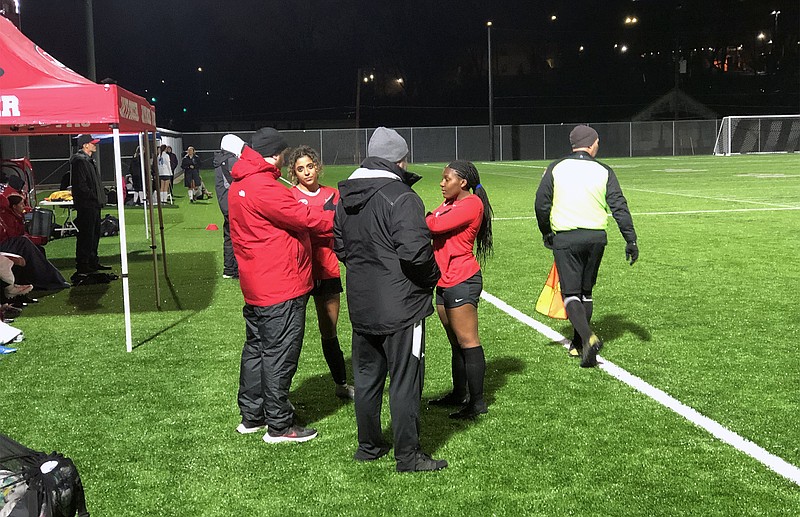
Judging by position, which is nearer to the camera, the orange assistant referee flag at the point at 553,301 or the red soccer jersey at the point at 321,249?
the red soccer jersey at the point at 321,249

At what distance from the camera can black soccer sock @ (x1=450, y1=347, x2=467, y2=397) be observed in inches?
226

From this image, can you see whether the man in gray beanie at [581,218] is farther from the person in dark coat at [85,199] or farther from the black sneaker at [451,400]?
the person in dark coat at [85,199]

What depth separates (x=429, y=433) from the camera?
209 inches

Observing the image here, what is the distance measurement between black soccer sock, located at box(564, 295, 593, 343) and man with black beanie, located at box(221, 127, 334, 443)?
2547 mm

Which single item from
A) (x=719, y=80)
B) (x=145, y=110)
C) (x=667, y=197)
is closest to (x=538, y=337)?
(x=145, y=110)

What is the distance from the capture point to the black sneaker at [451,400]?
19.2 feet

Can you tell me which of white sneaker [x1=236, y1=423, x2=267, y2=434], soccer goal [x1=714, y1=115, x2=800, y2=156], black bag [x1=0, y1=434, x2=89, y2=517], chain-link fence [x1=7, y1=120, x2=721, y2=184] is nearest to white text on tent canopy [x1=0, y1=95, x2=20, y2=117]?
white sneaker [x1=236, y1=423, x2=267, y2=434]

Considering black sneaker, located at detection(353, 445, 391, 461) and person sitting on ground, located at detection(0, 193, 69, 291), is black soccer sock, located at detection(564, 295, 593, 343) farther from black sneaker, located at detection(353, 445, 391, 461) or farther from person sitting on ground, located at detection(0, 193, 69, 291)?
person sitting on ground, located at detection(0, 193, 69, 291)

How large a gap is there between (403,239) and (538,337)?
4014 millimetres

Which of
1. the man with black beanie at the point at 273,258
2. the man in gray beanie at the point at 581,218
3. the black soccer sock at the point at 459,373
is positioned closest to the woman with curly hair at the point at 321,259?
the man with black beanie at the point at 273,258

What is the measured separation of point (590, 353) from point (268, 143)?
3.28 metres

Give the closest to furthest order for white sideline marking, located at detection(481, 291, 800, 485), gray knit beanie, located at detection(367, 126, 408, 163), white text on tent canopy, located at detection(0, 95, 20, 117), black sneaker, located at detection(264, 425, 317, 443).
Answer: gray knit beanie, located at detection(367, 126, 408, 163) < white sideline marking, located at detection(481, 291, 800, 485) < black sneaker, located at detection(264, 425, 317, 443) < white text on tent canopy, located at detection(0, 95, 20, 117)

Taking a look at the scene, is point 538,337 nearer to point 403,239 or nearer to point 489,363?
point 489,363

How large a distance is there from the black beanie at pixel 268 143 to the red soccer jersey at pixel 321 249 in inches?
22.9
